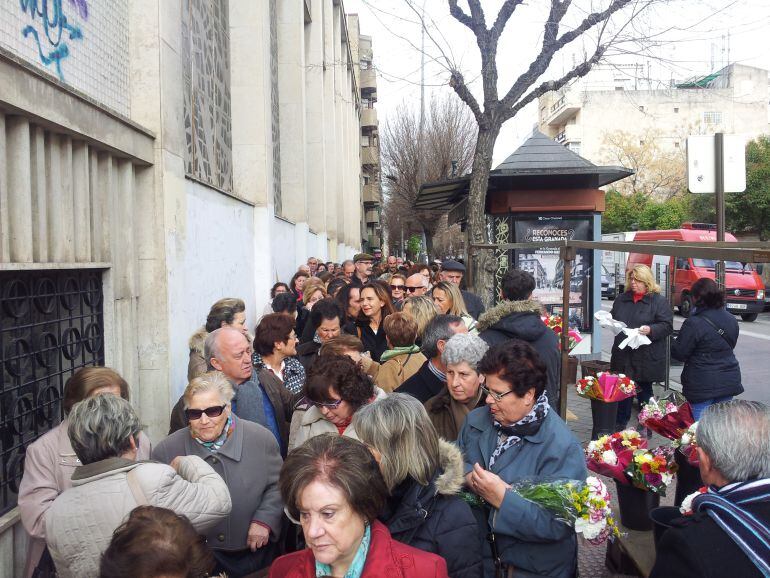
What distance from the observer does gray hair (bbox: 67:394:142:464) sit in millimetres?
2857

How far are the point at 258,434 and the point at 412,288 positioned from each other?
5472 mm

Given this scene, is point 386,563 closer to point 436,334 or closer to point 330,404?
point 330,404

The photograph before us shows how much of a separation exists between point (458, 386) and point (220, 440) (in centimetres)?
132

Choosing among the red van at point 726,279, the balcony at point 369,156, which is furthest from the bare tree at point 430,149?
the balcony at point 369,156

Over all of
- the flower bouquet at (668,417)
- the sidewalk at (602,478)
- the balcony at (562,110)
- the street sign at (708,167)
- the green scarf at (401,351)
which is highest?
the balcony at (562,110)

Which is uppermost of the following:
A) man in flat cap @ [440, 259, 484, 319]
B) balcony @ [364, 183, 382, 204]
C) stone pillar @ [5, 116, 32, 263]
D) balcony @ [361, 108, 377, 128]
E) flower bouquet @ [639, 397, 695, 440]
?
balcony @ [361, 108, 377, 128]

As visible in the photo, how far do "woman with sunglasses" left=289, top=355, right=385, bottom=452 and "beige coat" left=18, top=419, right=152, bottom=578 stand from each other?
1.11 meters

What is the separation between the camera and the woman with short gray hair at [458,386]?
403 cm

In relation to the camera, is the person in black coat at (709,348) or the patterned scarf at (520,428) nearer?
the patterned scarf at (520,428)

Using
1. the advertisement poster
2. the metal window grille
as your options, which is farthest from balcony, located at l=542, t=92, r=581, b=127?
the metal window grille

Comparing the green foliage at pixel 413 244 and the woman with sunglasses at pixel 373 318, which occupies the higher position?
the green foliage at pixel 413 244

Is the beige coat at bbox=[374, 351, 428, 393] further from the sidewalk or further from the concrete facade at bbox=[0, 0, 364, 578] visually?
the concrete facade at bbox=[0, 0, 364, 578]

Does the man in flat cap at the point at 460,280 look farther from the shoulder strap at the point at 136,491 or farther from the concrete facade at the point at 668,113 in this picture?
the concrete facade at the point at 668,113

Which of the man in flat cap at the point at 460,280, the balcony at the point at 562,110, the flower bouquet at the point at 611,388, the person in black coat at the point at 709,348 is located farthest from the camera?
the balcony at the point at 562,110
